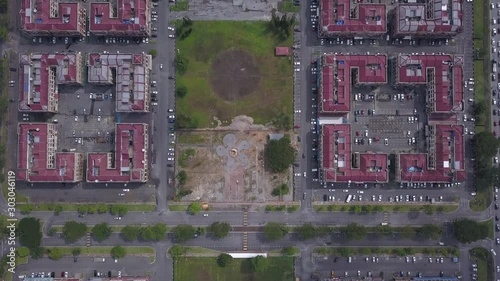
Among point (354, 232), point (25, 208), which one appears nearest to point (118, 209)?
point (25, 208)

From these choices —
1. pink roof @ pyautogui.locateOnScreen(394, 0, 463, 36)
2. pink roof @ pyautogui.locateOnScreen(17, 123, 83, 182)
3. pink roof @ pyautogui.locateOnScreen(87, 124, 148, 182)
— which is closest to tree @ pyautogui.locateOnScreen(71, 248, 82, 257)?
pink roof @ pyautogui.locateOnScreen(17, 123, 83, 182)

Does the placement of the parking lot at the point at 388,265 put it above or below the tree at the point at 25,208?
below

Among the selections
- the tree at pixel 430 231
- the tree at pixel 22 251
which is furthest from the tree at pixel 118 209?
the tree at pixel 430 231

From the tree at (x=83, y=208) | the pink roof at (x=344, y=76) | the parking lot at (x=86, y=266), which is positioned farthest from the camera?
the parking lot at (x=86, y=266)

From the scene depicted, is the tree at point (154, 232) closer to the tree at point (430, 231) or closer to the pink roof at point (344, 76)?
the pink roof at point (344, 76)

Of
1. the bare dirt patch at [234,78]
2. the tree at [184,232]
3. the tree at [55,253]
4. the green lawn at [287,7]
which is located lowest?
the tree at [55,253]

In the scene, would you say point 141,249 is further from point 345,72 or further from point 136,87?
point 345,72

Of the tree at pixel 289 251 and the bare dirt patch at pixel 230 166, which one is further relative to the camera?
the bare dirt patch at pixel 230 166

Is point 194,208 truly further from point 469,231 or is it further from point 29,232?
point 469,231
